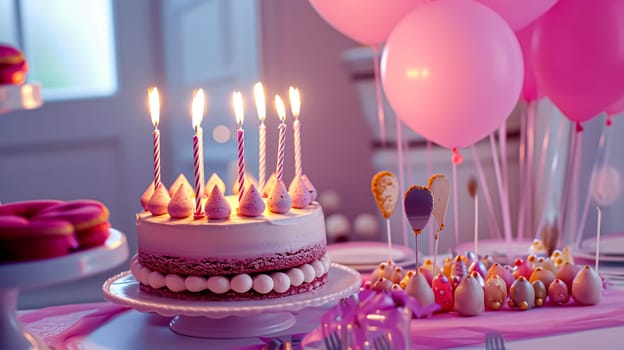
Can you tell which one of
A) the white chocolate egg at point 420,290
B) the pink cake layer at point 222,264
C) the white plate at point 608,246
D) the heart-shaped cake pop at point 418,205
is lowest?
the white plate at point 608,246

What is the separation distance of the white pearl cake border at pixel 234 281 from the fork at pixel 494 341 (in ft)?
0.97

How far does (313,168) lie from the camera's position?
3.49 m

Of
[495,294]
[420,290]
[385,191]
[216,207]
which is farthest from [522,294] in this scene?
[216,207]

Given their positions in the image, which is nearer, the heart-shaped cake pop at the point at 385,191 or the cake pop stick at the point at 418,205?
the cake pop stick at the point at 418,205

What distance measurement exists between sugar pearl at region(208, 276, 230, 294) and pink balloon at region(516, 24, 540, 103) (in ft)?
3.02

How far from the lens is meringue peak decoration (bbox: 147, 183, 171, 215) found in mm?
1315

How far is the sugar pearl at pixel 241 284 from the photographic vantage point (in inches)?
48.2

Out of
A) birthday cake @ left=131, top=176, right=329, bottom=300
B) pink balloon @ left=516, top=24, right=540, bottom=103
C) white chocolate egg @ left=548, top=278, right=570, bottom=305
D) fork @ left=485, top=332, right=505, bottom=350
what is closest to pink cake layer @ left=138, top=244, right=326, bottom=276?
birthday cake @ left=131, top=176, right=329, bottom=300

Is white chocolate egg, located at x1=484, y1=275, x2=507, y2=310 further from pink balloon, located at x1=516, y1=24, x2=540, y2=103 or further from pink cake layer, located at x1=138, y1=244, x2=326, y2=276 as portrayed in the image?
pink balloon, located at x1=516, y1=24, x2=540, y2=103

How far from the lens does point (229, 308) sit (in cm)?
118

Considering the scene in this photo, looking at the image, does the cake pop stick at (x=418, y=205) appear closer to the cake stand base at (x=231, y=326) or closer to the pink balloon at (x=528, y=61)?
the cake stand base at (x=231, y=326)

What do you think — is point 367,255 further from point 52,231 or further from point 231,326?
point 52,231

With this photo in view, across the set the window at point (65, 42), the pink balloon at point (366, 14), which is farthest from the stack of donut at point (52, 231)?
the window at point (65, 42)

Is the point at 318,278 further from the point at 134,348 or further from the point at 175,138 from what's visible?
the point at 175,138
